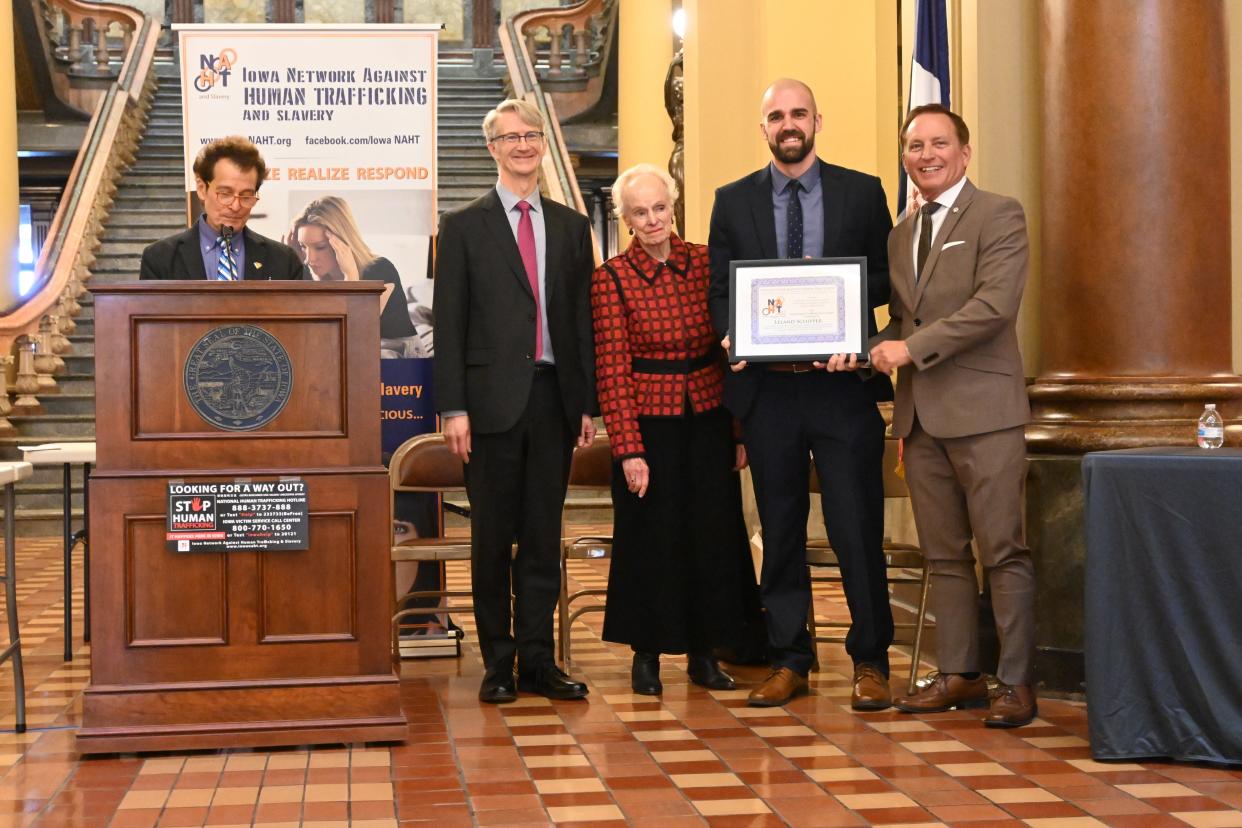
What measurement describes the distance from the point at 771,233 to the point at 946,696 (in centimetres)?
142

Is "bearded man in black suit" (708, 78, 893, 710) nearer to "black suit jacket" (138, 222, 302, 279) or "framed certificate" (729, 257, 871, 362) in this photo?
"framed certificate" (729, 257, 871, 362)

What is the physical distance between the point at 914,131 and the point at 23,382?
361 inches

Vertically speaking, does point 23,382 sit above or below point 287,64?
below

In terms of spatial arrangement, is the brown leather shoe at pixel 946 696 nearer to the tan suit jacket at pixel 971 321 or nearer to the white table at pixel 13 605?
the tan suit jacket at pixel 971 321

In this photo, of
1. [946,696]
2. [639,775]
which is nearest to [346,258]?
[946,696]

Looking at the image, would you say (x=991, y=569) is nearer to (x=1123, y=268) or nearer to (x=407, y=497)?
(x=1123, y=268)

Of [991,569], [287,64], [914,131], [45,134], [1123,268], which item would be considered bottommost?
[991,569]

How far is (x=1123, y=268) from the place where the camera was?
4.53 m

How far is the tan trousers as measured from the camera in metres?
4.20

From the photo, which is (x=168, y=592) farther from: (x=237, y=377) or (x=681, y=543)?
(x=681, y=543)

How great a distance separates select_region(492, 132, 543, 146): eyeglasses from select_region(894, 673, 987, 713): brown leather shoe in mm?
1929

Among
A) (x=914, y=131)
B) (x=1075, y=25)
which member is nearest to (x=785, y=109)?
(x=914, y=131)

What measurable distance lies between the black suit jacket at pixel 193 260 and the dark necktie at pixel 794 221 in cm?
145

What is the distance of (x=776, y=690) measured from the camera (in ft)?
14.6
